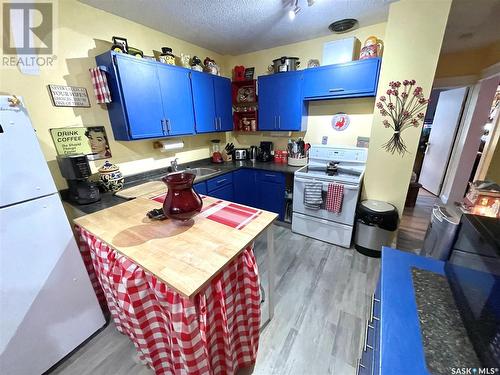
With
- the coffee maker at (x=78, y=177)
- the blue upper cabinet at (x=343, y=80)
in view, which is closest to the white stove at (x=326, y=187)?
the blue upper cabinet at (x=343, y=80)

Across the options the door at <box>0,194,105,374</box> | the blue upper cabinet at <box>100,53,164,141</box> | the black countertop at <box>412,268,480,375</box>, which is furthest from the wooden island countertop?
the blue upper cabinet at <box>100,53,164,141</box>

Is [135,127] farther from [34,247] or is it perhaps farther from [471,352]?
[471,352]

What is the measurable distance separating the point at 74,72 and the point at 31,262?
1577mm

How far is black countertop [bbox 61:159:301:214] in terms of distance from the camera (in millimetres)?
1578

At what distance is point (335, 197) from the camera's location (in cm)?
220

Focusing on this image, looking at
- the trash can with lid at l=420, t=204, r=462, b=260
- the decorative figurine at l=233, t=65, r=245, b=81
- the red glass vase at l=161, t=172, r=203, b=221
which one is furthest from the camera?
the decorative figurine at l=233, t=65, r=245, b=81

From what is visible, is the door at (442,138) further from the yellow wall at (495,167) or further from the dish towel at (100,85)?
the dish towel at (100,85)

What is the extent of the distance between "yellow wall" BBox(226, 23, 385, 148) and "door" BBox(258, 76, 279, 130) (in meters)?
0.32

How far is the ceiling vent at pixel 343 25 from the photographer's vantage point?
6.83ft

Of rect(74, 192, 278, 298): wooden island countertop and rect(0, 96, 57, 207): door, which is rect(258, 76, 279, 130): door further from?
rect(0, 96, 57, 207): door

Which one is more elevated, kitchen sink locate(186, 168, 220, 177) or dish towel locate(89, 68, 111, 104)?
dish towel locate(89, 68, 111, 104)

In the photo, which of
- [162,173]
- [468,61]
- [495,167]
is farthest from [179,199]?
[468,61]

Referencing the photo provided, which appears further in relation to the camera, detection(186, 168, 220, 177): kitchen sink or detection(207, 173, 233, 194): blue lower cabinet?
detection(186, 168, 220, 177): kitchen sink

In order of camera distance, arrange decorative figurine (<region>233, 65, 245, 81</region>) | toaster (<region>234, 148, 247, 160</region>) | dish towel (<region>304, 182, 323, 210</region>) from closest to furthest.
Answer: dish towel (<region>304, 182, 323, 210</region>), decorative figurine (<region>233, 65, 245, 81</region>), toaster (<region>234, 148, 247, 160</region>)
